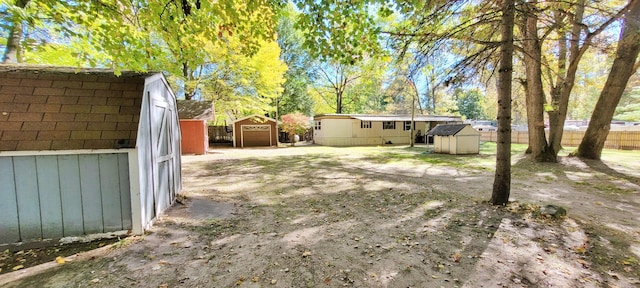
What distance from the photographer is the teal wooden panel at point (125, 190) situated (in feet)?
12.2

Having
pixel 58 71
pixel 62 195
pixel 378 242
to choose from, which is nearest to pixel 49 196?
pixel 62 195

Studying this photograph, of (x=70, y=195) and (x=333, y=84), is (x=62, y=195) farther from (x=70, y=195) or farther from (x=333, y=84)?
(x=333, y=84)

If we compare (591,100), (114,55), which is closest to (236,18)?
(114,55)

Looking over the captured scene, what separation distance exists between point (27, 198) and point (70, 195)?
441 mm

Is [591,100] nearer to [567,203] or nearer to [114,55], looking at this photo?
[567,203]

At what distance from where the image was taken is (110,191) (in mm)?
3723

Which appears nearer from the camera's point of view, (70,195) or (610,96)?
(70,195)

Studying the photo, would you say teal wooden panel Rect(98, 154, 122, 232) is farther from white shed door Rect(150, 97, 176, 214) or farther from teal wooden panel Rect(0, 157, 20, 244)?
teal wooden panel Rect(0, 157, 20, 244)

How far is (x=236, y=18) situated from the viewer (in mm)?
4898

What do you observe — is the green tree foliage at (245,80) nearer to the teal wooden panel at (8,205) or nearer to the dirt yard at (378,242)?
the dirt yard at (378,242)

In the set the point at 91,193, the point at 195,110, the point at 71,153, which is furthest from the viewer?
the point at 195,110

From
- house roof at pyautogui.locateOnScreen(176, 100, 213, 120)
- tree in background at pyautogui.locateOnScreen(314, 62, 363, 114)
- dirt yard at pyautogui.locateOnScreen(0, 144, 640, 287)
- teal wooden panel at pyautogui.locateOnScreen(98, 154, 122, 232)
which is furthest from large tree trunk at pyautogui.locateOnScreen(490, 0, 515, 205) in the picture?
tree in background at pyautogui.locateOnScreen(314, 62, 363, 114)

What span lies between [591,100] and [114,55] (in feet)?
200

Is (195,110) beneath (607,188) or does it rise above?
above
